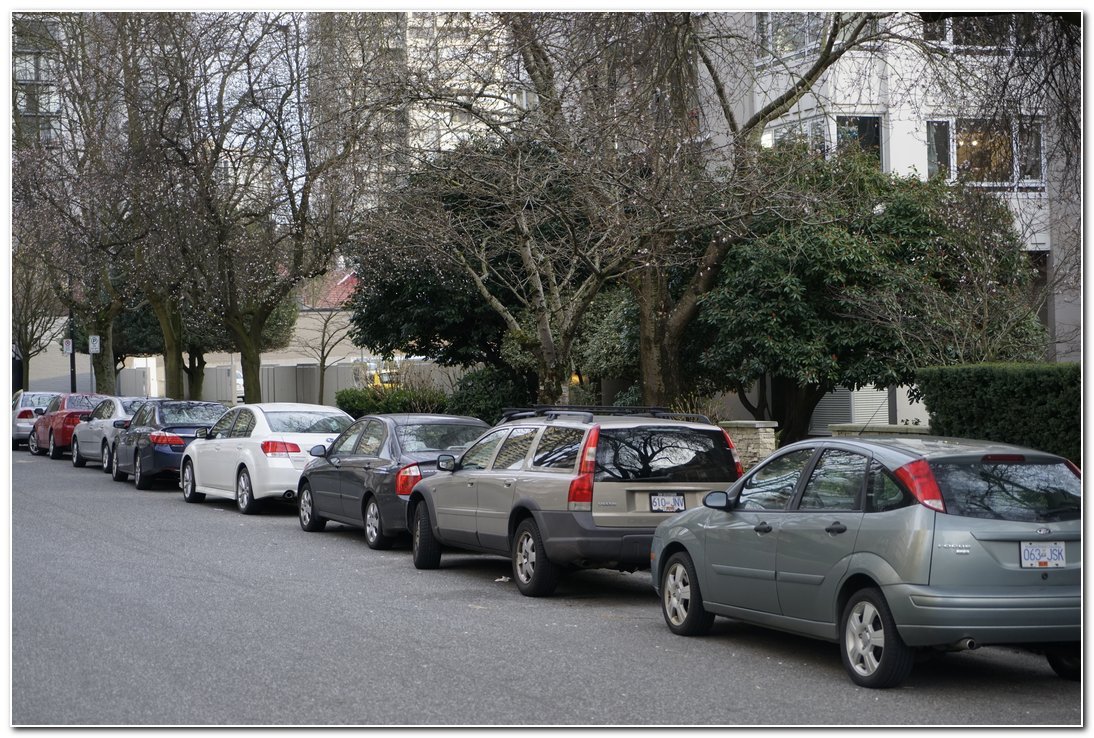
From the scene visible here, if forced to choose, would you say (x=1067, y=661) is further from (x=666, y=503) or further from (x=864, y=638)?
(x=666, y=503)

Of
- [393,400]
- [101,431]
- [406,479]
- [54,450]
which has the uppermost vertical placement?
[393,400]

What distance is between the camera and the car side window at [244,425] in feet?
60.7

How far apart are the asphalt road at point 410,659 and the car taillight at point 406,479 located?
3.18 ft

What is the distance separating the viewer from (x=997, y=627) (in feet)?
23.4

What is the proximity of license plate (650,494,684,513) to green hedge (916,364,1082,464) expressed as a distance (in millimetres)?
4266

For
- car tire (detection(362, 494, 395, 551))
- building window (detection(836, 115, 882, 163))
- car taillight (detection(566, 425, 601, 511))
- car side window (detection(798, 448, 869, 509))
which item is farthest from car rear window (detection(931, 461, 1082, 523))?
building window (detection(836, 115, 882, 163))

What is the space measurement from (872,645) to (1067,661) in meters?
1.22

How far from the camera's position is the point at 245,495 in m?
18.0

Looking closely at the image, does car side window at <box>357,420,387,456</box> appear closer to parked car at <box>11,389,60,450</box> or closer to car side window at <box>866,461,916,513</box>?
car side window at <box>866,461,916,513</box>

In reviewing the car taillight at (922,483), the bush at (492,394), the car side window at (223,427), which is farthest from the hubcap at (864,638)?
the bush at (492,394)

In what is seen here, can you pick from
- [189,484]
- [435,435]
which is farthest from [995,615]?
[189,484]

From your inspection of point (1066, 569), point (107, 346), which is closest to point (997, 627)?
point (1066, 569)

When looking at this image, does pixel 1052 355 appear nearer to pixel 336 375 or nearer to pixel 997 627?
pixel 997 627

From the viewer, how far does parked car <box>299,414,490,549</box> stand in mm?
14141
